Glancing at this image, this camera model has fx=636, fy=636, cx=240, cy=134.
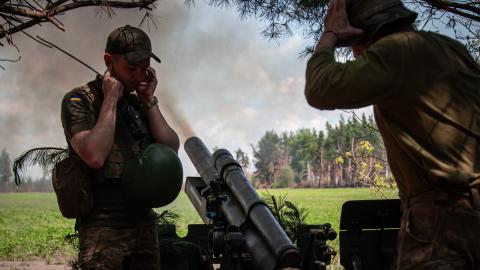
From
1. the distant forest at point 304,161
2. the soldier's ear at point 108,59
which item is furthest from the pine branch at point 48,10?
the distant forest at point 304,161

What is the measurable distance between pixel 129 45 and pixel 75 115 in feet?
1.49

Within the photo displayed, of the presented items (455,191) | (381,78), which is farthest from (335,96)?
(455,191)

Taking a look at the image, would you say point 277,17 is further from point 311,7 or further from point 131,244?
point 131,244

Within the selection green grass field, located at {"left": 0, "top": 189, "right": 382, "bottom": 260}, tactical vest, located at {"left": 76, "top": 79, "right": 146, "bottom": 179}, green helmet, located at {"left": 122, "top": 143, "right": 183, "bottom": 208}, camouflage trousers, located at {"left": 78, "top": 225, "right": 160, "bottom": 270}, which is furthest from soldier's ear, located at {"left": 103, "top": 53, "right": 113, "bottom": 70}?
green grass field, located at {"left": 0, "top": 189, "right": 382, "bottom": 260}

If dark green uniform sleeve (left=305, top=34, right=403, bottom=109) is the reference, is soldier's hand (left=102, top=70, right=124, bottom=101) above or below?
above

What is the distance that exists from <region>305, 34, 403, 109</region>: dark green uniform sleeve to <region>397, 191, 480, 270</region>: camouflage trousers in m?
0.41

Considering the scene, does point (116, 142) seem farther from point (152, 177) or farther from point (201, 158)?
point (201, 158)

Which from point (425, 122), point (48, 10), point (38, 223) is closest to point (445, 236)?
point (425, 122)

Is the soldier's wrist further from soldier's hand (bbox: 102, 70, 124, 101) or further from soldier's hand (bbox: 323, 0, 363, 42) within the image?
soldier's hand (bbox: 323, 0, 363, 42)

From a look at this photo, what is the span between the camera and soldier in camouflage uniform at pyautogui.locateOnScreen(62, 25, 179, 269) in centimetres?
301

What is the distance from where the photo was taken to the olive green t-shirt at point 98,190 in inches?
120

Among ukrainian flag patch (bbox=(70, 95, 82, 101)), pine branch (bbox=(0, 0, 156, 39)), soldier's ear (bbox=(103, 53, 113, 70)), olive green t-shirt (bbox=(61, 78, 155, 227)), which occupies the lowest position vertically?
olive green t-shirt (bbox=(61, 78, 155, 227))

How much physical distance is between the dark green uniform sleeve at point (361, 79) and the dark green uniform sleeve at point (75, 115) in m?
1.32

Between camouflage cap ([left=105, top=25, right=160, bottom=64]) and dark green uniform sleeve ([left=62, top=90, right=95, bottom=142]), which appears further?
camouflage cap ([left=105, top=25, right=160, bottom=64])
